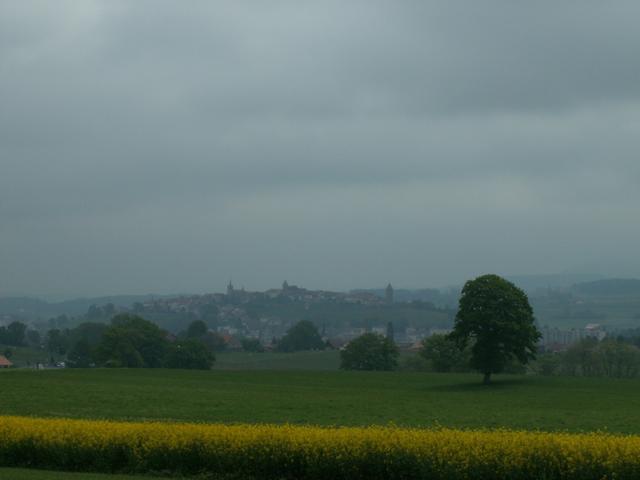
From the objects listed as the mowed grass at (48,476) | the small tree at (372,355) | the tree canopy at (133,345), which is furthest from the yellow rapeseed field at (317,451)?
the small tree at (372,355)

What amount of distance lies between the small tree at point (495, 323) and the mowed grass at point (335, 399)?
7.63 ft

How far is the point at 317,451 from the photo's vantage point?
18.7 metres

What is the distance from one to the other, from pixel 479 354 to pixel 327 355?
90.5 metres

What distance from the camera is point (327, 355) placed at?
154 m

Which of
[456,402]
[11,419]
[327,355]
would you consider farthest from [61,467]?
[327,355]

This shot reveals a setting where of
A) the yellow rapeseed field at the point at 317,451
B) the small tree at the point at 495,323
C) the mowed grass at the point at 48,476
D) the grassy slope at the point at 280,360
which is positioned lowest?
the grassy slope at the point at 280,360

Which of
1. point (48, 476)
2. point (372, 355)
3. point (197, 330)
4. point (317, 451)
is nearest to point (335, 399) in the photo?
point (317, 451)

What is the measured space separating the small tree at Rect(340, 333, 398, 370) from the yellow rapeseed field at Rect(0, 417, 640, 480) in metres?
88.8

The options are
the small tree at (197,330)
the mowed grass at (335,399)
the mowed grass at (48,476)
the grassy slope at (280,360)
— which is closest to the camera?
the mowed grass at (48,476)

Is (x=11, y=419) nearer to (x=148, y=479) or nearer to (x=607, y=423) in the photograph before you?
(x=148, y=479)

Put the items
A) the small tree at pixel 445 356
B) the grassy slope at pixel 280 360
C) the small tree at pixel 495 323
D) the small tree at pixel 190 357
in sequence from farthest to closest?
the grassy slope at pixel 280 360, the small tree at pixel 190 357, the small tree at pixel 445 356, the small tree at pixel 495 323

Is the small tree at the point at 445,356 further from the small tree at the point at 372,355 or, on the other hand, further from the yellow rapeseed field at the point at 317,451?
the yellow rapeseed field at the point at 317,451

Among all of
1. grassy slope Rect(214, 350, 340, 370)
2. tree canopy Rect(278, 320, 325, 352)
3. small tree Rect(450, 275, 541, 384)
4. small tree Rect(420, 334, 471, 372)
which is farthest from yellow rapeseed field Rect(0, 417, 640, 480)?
tree canopy Rect(278, 320, 325, 352)

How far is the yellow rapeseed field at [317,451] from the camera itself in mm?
16953
